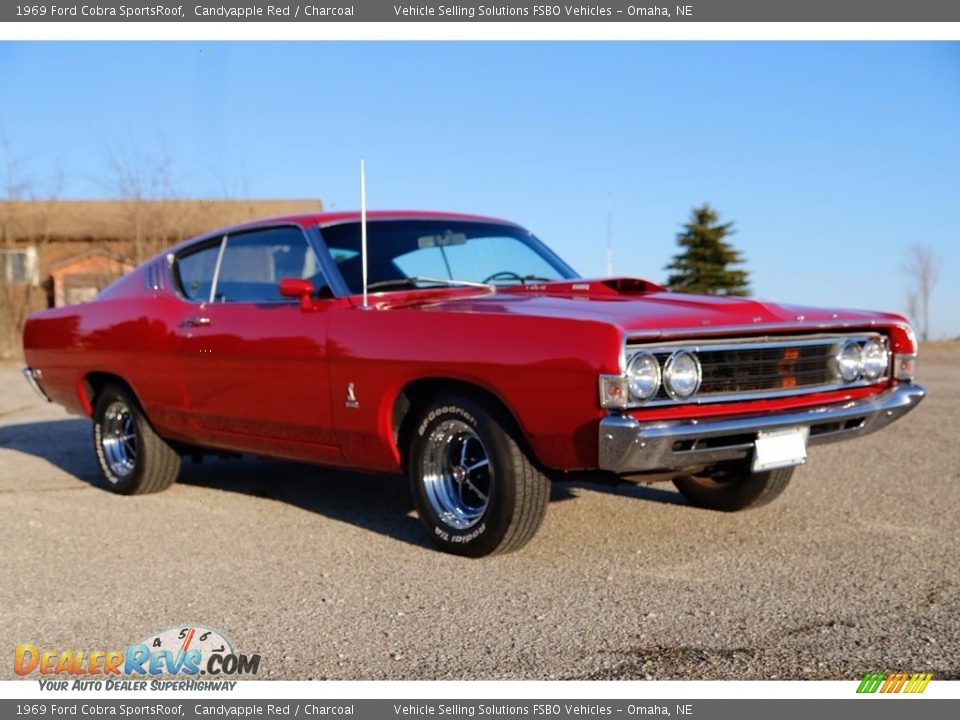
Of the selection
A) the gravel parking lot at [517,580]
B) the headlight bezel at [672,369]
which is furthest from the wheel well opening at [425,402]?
the headlight bezel at [672,369]

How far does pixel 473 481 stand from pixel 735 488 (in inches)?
61.0

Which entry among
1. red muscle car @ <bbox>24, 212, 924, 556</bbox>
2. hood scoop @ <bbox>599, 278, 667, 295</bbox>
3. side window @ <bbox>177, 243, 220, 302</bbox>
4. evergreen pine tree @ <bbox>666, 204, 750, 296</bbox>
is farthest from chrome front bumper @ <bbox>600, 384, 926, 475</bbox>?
evergreen pine tree @ <bbox>666, 204, 750, 296</bbox>

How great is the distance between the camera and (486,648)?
351 cm

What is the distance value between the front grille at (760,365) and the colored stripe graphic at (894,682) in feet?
4.45

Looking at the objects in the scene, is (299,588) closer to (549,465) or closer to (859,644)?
(549,465)

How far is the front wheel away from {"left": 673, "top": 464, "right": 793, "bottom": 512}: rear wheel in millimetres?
1198

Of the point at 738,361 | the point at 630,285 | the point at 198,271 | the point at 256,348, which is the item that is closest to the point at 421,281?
the point at 256,348

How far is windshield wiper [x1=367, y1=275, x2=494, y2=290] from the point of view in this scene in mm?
5336

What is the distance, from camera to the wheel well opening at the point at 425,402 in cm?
454

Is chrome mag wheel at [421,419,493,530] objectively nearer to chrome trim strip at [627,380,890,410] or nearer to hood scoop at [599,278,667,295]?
chrome trim strip at [627,380,890,410]

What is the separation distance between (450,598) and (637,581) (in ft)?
2.50

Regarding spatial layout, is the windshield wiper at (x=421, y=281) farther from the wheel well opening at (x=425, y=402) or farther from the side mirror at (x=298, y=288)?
the wheel well opening at (x=425, y=402)

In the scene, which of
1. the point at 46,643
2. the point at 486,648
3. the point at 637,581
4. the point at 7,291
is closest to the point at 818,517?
the point at 637,581

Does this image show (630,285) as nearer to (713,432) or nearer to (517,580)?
(713,432)
